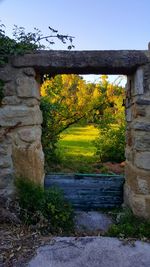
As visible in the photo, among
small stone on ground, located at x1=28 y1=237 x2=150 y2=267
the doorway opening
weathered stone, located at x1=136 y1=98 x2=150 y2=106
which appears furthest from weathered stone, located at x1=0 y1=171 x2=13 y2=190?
the doorway opening

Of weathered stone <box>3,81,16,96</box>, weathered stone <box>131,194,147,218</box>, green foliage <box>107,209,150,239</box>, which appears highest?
weathered stone <box>3,81,16,96</box>

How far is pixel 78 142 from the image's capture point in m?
10.1

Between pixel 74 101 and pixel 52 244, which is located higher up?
pixel 74 101

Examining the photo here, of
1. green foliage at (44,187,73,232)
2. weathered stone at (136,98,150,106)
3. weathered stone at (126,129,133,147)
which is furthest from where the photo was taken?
weathered stone at (126,129,133,147)

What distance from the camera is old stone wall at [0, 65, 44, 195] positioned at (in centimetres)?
368

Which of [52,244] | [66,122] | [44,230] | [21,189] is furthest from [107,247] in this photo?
Answer: [66,122]

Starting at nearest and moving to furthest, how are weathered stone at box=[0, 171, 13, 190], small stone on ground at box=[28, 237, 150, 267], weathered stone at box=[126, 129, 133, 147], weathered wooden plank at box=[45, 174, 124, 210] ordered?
small stone on ground at box=[28, 237, 150, 267] < weathered stone at box=[0, 171, 13, 190] < weathered stone at box=[126, 129, 133, 147] < weathered wooden plank at box=[45, 174, 124, 210]

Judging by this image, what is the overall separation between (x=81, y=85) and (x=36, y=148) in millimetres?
4385

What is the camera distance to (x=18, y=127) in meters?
3.75

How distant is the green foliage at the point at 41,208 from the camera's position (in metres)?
3.59

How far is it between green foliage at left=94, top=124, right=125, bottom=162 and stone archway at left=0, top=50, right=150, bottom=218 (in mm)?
3335

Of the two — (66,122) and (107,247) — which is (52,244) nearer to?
(107,247)

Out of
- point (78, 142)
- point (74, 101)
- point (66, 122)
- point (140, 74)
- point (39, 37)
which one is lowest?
point (78, 142)

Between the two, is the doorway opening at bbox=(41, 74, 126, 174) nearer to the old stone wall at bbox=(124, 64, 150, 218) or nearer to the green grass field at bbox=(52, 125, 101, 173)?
the green grass field at bbox=(52, 125, 101, 173)
